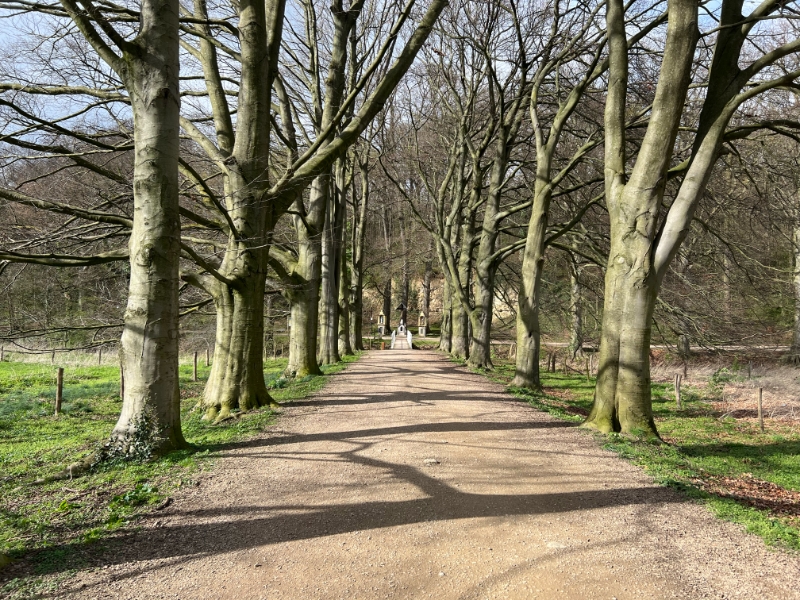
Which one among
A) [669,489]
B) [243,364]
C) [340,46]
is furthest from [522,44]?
[669,489]

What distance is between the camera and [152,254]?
19.3ft

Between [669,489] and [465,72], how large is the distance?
16241 millimetres

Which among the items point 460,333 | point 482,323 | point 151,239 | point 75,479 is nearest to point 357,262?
point 460,333

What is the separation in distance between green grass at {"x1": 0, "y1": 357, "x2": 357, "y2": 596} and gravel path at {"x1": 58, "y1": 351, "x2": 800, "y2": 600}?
0.33 meters

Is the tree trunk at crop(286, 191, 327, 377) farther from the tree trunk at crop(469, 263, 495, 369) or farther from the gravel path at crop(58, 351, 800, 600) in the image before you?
the gravel path at crop(58, 351, 800, 600)

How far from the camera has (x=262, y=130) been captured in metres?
8.88

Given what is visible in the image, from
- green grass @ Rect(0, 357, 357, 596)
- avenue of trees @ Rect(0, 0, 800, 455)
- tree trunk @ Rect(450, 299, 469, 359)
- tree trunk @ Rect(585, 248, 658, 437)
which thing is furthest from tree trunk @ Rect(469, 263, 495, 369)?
tree trunk @ Rect(585, 248, 658, 437)

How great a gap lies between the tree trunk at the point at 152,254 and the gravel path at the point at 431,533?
3.35ft

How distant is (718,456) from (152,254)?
8225 mm

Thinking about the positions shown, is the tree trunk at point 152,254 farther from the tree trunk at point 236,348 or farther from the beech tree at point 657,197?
the beech tree at point 657,197

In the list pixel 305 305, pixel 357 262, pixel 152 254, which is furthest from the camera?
pixel 357 262

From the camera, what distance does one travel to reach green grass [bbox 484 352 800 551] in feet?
15.2

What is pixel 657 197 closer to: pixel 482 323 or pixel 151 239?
pixel 151 239

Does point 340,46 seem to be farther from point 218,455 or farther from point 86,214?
point 218,455
